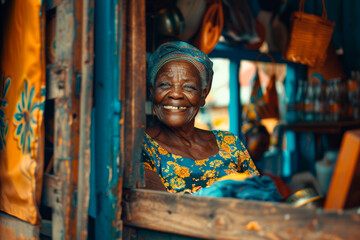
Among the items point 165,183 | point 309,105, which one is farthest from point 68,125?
point 309,105

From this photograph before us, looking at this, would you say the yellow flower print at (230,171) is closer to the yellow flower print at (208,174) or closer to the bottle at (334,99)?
the yellow flower print at (208,174)

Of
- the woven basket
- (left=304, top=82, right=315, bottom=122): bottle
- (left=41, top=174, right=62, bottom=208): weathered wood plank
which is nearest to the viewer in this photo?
(left=41, top=174, right=62, bottom=208): weathered wood plank

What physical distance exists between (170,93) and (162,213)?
3.08 ft

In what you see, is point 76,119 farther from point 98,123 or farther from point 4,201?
point 4,201

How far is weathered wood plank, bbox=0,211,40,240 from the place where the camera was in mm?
1687

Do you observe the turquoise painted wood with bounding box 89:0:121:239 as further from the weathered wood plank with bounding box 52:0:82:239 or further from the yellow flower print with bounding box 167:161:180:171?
the yellow flower print with bounding box 167:161:180:171

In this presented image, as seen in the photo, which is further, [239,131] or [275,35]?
[239,131]

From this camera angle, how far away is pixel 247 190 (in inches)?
59.7

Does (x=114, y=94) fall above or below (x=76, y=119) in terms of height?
above

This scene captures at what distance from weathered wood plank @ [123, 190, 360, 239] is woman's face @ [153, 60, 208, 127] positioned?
762 millimetres

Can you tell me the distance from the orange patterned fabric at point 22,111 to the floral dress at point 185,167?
64 centimetres

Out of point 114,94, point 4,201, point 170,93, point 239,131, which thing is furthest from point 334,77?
point 4,201

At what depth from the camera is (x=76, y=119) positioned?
1613 millimetres

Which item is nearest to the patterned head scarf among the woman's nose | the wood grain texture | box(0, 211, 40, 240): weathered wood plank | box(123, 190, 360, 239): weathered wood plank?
the woman's nose
